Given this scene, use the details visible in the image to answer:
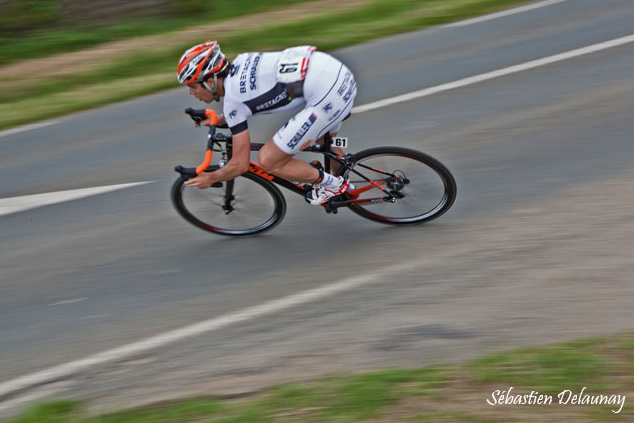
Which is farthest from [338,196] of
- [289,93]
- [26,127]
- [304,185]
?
[26,127]

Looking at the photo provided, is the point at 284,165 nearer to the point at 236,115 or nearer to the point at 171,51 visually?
the point at 236,115

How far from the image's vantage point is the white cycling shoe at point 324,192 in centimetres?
623

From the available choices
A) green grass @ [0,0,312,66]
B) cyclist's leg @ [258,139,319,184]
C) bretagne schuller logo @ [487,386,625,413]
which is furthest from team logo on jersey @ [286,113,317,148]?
green grass @ [0,0,312,66]

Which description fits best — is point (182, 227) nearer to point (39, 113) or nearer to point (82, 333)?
point (82, 333)

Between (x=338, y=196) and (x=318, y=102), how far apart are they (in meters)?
0.99

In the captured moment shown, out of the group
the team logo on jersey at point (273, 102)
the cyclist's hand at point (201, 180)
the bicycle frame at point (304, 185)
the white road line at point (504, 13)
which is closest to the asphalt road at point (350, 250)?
the bicycle frame at point (304, 185)

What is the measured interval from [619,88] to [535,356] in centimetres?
554

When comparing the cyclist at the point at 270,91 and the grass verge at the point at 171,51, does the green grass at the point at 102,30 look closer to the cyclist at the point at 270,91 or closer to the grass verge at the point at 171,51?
the grass verge at the point at 171,51

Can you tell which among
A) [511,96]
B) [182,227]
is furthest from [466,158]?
[182,227]

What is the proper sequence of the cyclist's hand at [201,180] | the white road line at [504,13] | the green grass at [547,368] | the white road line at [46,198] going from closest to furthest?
the green grass at [547,368], the cyclist's hand at [201,180], the white road line at [46,198], the white road line at [504,13]

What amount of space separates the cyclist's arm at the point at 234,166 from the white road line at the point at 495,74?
11.6 ft

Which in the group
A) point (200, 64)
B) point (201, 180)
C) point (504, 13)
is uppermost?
point (504, 13)

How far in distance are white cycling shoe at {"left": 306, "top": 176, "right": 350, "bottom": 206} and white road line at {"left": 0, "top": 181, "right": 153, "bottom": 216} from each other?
2437mm

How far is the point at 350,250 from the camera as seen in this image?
20.8 feet
